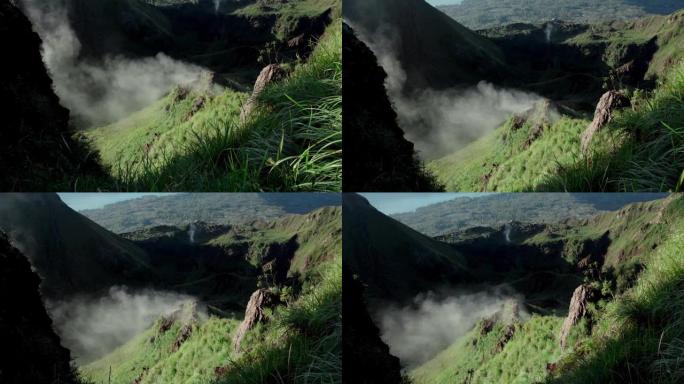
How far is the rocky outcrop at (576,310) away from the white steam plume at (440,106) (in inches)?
37.2

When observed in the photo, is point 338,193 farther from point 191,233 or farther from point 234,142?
point 191,233

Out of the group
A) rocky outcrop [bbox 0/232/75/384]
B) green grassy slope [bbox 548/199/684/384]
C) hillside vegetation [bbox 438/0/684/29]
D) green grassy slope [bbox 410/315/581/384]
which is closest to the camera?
green grassy slope [bbox 548/199/684/384]

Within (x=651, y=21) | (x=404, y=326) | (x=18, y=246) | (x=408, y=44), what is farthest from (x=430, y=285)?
(x=18, y=246)

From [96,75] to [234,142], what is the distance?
80 cm

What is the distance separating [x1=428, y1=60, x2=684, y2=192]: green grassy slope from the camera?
385 centimetres

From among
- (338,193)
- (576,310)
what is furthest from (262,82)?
(576,310)

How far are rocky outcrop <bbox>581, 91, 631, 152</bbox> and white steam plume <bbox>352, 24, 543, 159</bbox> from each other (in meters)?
0.29

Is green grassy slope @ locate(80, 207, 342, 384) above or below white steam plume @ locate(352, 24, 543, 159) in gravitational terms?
below

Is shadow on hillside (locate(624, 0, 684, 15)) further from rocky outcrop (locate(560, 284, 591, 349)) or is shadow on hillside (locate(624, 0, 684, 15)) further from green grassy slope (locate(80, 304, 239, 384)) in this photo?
green grassy slope (locate(80, 304, 239, 384))

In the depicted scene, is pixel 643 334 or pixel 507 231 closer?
pixel 643 334

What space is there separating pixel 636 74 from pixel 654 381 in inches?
60.2

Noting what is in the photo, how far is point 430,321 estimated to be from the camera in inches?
160

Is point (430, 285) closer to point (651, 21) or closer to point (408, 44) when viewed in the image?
point (408, 44)

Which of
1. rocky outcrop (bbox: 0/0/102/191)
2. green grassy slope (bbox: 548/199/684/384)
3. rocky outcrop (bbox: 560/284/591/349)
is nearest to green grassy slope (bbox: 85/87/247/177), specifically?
rocky outcrop (bbox: 0/0/102/191)
